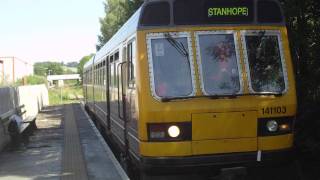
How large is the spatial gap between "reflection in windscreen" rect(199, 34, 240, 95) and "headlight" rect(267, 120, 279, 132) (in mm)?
620

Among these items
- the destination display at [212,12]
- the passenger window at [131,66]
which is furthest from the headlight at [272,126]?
the passenger window at [131,66]

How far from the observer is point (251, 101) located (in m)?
8.34

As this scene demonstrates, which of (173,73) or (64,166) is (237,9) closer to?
(173,73)

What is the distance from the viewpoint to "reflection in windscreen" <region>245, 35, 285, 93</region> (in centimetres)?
852

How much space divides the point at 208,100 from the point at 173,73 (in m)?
0.57

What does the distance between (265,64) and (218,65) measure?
2.28 ft

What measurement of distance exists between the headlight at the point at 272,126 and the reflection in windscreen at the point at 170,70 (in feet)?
3.81

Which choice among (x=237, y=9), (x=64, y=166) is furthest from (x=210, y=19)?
(x=64, y=166)

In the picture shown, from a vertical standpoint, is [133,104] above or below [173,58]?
below

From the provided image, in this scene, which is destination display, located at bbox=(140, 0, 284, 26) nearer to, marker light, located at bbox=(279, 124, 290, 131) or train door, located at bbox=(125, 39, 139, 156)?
train door, located at bbox=(125, 39, 139, 156)

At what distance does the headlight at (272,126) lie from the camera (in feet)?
27.7

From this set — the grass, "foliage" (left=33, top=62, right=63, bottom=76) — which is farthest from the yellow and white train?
"foliage" (left=33, top=62, right=63, bottom=76)

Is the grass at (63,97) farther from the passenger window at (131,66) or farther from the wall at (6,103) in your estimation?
the passenger window at (131,66)

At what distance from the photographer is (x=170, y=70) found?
8.22m
